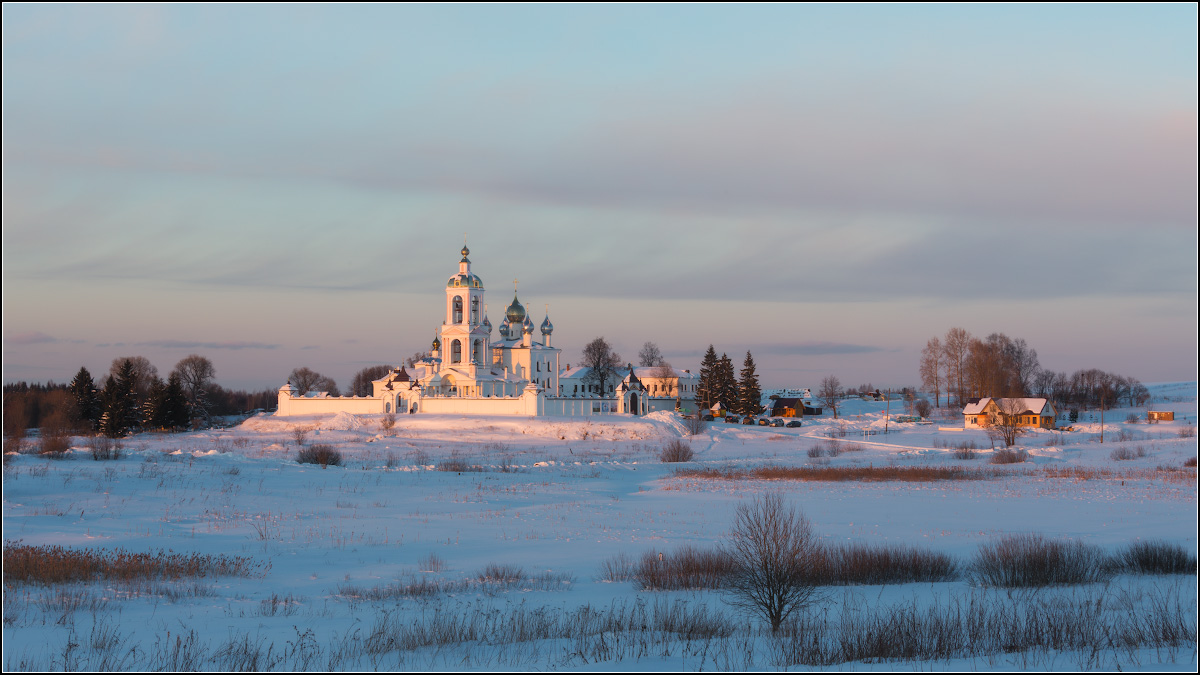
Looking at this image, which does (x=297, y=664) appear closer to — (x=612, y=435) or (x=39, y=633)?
(x=39, y=633)

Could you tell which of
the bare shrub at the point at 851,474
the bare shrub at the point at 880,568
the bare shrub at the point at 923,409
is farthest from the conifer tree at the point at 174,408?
the bare shrub at the point at 923,409

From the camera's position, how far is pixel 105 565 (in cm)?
1631

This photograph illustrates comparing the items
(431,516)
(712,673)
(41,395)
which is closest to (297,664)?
(712,673)

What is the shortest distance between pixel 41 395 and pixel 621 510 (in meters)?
69.0

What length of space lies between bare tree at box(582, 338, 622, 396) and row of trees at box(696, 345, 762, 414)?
12471 mm

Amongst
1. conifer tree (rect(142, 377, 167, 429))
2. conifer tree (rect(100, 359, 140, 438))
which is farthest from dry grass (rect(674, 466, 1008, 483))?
conifer tree (rect(142, 377, 167, 429))

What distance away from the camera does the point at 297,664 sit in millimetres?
11172

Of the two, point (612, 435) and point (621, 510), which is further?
point (612, 435)

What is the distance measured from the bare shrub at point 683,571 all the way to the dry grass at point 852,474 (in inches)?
860

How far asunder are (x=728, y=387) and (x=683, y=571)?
86.8 m

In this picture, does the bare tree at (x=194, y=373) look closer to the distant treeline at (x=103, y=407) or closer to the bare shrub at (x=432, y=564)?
the distant treeline at (x=103, y=407)

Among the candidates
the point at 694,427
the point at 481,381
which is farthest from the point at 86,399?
the point at 694,427

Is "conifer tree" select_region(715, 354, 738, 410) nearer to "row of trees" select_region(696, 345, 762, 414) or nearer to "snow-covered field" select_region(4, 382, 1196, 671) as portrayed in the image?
"row of trees" select_region(696, 345, 762, 414)

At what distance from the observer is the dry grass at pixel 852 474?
130 ft
